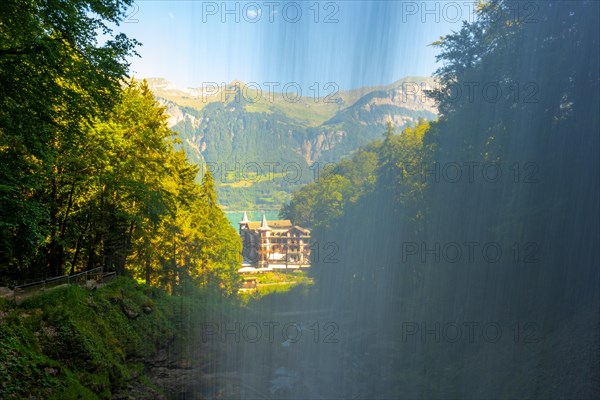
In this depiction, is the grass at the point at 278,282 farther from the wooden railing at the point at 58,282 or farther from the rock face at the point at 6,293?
the rock face at the point at 6,293

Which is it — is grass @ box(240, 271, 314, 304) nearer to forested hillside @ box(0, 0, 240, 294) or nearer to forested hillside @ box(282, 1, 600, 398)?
forested hillside @ box(0, 0, 240, 294)

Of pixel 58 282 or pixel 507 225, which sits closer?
pixel 58 282

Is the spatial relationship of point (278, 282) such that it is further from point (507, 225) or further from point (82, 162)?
point (82, 162)

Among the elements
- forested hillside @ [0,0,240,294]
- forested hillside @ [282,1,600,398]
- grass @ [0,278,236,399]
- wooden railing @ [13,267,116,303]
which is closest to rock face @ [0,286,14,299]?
wooden railing @ [13,267,116,303]

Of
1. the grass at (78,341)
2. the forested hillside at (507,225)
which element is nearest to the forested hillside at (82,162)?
the grass at (78,341)

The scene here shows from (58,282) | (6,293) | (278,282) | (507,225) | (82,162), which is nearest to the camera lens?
(6,293)

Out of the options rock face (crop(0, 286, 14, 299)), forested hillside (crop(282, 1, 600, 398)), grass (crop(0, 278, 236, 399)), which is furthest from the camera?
forested hillside (crop(282, 1, 600, 398))

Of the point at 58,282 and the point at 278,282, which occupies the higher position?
the point at 58,282

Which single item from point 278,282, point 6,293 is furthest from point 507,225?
point 278,282

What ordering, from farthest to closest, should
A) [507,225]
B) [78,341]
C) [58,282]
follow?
[507,225] < [58,282] < [78,341]

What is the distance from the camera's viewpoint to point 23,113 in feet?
32.9

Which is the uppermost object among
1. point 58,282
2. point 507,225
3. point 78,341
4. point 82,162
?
point 82,162

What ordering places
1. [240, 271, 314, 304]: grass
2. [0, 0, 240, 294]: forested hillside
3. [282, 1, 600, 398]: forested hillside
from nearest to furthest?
[0, 0, 240, 294]: forested hillside
[282, 1, 600, 398]: forested hillside
[240, 271, 314, 304]: grass

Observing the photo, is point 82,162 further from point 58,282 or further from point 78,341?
point 78,341
